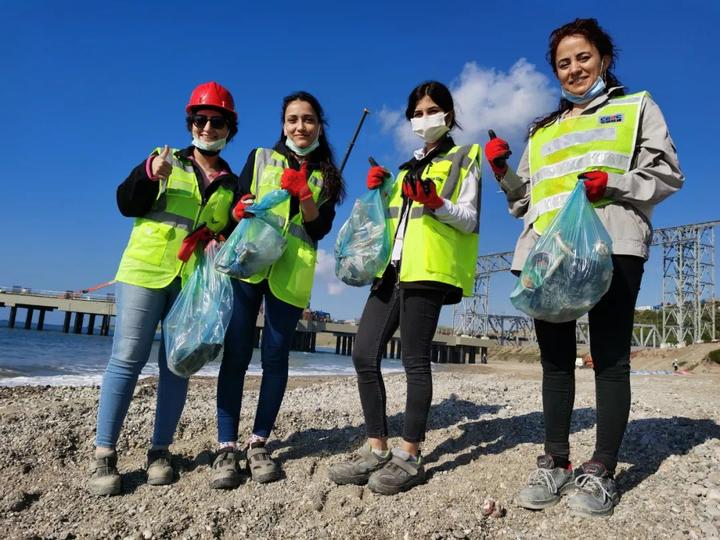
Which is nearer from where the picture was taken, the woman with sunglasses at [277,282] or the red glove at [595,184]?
the red glove at [595,184]

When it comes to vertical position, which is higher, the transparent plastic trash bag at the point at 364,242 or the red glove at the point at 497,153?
the red glove at the point at 497,153

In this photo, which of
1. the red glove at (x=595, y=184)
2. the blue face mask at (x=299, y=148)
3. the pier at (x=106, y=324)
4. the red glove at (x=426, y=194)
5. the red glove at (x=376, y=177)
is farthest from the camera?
the pier at (x=106, y=324)

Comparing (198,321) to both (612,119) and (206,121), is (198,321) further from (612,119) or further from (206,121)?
(612,119)

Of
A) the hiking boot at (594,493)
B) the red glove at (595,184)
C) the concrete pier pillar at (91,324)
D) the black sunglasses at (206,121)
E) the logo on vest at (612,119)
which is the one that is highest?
the black sunglasses at (206,121)

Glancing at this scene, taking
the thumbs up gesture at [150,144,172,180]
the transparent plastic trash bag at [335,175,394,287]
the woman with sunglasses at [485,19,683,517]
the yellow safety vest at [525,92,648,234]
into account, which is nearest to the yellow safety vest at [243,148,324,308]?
the transparent plastic trash bag at [335,175,394,287]

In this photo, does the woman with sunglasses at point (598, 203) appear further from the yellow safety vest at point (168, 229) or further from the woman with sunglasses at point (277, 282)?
the yellow safety vest at point (168, 229)

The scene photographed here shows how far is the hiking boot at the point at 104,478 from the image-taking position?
2.30 meters

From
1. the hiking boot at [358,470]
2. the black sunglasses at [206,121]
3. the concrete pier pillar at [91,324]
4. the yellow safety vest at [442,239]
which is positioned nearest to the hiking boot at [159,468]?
the hiking boot at [358,470]

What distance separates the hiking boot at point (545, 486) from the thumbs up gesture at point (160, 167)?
7.45ft

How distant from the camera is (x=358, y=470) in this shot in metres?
2.41

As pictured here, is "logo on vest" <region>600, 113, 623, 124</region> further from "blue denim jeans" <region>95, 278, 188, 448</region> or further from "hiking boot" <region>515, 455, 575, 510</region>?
"blue denim jeans" <region>95, 278, 188, 448</region>

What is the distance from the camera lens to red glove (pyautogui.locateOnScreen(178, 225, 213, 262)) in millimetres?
2586

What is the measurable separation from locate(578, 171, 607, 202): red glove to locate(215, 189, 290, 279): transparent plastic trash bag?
1503 millimetres

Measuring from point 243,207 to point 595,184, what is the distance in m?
1.72
